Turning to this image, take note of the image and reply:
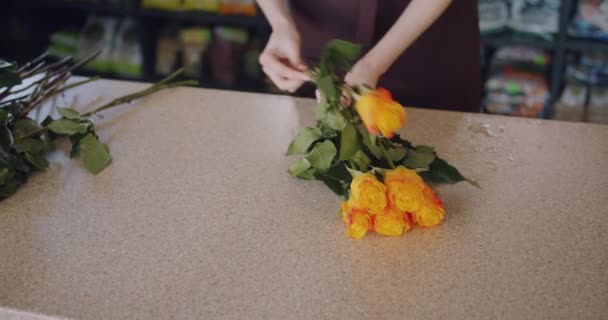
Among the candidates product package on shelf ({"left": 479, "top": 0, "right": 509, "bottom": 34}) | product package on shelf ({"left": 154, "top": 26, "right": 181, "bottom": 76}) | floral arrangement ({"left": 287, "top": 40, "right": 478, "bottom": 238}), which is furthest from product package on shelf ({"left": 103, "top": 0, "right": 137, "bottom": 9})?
floral arrangement ({"left": 287, "top": 40, "right": 478, "bottom": 238})

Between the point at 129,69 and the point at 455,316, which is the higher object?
the point at 455,316

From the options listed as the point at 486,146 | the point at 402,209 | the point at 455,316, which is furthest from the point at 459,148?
the point at 455,316

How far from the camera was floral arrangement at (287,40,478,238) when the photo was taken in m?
0.69

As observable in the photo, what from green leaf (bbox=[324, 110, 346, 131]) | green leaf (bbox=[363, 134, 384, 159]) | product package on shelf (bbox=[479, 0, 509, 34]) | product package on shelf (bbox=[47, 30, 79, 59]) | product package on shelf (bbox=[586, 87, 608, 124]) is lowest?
product package on shelf (bbox=[586, 87, 608, 124])

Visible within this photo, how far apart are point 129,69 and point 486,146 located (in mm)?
1679

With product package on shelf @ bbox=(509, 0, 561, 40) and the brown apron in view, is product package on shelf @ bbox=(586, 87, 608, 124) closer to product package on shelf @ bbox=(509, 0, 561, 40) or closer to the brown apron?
product package on shelf @ bbox=(509, 0, 561, 40)

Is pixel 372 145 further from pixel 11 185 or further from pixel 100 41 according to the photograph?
pixel 100 41

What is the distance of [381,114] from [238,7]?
1.61 metres

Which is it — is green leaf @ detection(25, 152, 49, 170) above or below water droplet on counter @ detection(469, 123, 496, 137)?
above

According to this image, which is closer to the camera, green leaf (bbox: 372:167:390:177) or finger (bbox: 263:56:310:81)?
green leaf (bbox: 372:167:390:177)

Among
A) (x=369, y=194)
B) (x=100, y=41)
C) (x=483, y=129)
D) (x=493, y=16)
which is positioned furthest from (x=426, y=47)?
(x=100, y=41)

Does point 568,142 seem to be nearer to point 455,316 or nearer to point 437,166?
point 437,166

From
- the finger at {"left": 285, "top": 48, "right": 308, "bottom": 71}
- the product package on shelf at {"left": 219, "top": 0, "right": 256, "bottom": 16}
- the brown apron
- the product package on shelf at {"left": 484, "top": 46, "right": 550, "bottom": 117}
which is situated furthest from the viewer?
the product package on shelf at {"left": 219, "top": 0, "right": 256, "bottom": 16}

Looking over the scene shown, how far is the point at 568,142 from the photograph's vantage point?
96 centimetres
